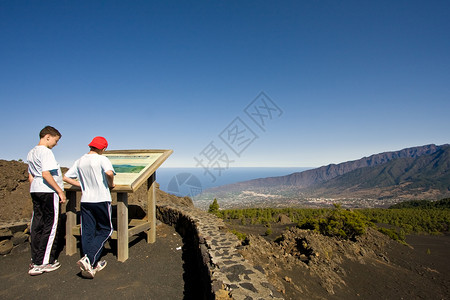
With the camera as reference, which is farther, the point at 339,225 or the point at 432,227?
the point at 432,227

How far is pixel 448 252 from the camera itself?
34.8 ft

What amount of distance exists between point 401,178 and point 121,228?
561 ft

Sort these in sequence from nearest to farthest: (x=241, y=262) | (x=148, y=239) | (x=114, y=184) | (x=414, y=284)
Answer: (x=241, y=262), (x=114, y=184), (x=148, y=239), (x=414, y=284)

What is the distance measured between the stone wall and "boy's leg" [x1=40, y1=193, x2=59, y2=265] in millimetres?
2681

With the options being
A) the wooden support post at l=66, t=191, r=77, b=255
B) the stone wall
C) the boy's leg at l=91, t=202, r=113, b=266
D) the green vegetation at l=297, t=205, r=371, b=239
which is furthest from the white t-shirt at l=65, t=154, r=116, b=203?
the green vegetation at l=297, t=205, r=371, b=239

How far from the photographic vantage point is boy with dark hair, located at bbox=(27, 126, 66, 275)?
12.9 feet

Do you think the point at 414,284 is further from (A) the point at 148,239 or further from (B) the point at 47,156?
(B) the point at 47,156

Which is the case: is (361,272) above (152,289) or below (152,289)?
below

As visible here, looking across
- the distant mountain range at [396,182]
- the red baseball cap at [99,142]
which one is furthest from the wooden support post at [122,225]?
the distant mountain range at [396,182]

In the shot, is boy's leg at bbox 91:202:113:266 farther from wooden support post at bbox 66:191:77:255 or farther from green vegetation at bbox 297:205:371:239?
green vegetation at bbox 297:205:371:239

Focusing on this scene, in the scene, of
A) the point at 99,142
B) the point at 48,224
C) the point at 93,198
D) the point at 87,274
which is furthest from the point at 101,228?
the point at 99,142

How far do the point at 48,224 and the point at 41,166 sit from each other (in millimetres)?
1114

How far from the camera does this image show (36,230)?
414 cm

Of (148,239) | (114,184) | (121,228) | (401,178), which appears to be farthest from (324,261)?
(401,178)
